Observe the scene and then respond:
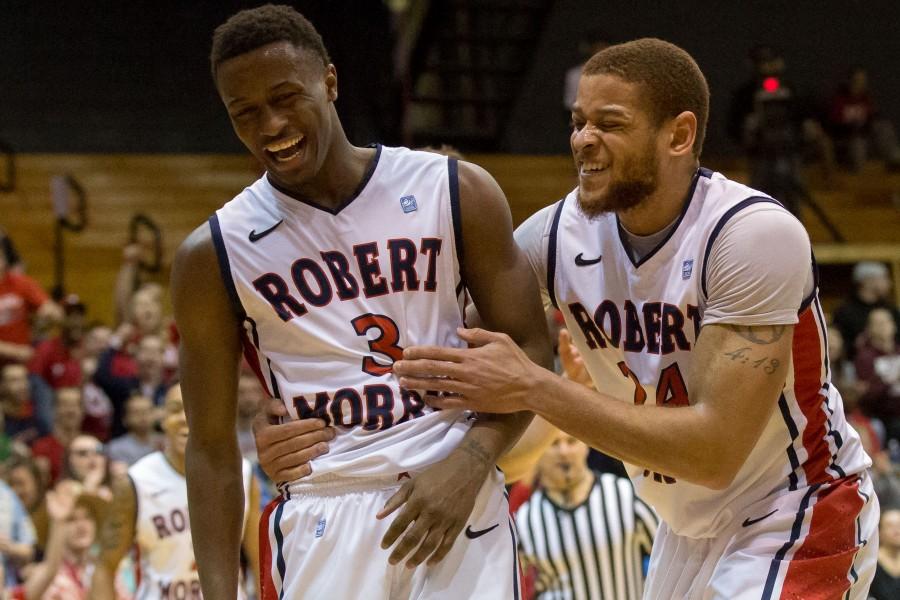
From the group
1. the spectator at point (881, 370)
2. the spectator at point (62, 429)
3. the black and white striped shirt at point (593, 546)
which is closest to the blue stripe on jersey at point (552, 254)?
the black and white striped shirt at point (593, 546)

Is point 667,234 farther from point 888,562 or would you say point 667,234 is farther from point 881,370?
point 881,370

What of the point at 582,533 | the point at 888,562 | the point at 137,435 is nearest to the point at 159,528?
the point at 582,533

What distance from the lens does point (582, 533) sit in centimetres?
684

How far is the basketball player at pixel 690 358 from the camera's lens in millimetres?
3186

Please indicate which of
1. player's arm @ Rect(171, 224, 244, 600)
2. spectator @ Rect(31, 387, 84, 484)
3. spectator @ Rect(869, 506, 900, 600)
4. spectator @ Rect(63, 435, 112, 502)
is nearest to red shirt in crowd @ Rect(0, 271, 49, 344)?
spectator @ Rect(31, 387, 84, 484)

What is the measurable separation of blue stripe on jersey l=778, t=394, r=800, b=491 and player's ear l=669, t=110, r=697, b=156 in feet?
2.20

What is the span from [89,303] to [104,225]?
93 centimetres

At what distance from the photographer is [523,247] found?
376cm

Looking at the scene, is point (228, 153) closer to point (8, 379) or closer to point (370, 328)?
point (8, 379)

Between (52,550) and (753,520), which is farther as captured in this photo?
(52,550)

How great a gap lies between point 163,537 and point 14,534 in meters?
1.57

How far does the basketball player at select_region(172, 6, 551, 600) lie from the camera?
10.2ft

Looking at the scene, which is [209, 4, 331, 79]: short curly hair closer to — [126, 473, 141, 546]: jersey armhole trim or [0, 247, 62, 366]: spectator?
[126, 473, 141, 546]: jersey armhole trim

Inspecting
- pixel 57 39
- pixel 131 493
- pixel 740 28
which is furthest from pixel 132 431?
pixel 740 28
